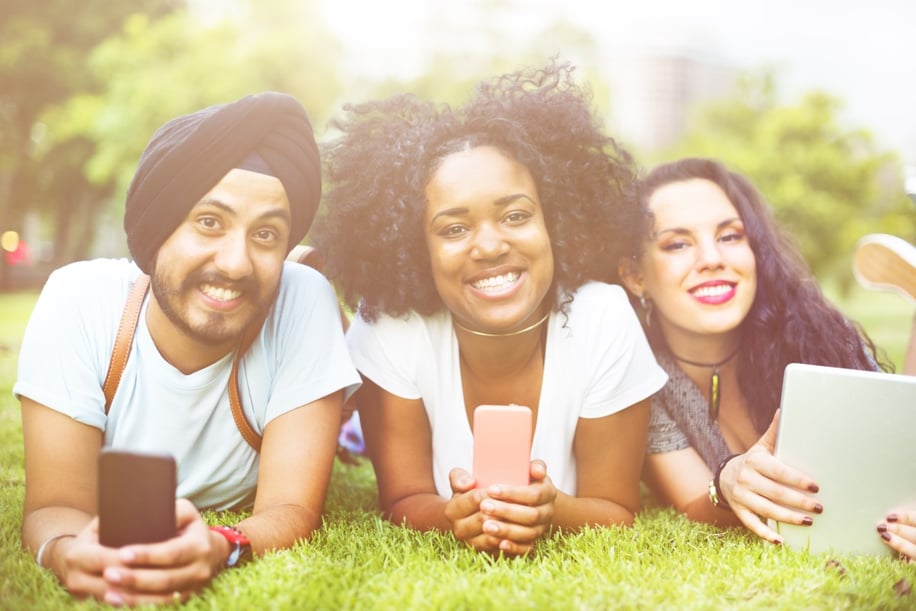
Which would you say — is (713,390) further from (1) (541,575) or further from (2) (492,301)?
(1) (541,575)

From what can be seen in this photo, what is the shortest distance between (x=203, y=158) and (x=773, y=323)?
2242 mm

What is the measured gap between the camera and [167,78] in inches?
717

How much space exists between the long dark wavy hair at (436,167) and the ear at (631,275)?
85mm

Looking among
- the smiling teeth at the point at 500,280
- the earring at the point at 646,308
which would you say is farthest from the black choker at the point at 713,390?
the smiling teeth at the point at 500,280

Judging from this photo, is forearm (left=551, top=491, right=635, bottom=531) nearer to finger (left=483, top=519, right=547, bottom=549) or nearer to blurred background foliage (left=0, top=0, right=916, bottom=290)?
finger (left=483, top=519, right=547, bottom=549)

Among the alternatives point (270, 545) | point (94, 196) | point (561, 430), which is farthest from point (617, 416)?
point (94, 196)

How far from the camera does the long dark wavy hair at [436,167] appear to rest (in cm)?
291

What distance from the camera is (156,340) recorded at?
2598 millimetres

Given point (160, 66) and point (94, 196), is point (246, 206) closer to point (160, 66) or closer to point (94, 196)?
point (160, 66)

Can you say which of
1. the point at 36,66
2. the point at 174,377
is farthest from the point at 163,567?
the point at 36,66

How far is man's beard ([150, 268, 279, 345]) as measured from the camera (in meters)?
2.44

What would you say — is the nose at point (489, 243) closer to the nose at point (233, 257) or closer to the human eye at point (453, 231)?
the human eye at point (453, 231)

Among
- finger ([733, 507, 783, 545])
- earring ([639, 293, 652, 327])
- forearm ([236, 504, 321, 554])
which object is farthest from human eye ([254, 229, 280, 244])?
finger ([733, 507, 783, 545])

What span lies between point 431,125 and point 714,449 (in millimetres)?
1643
